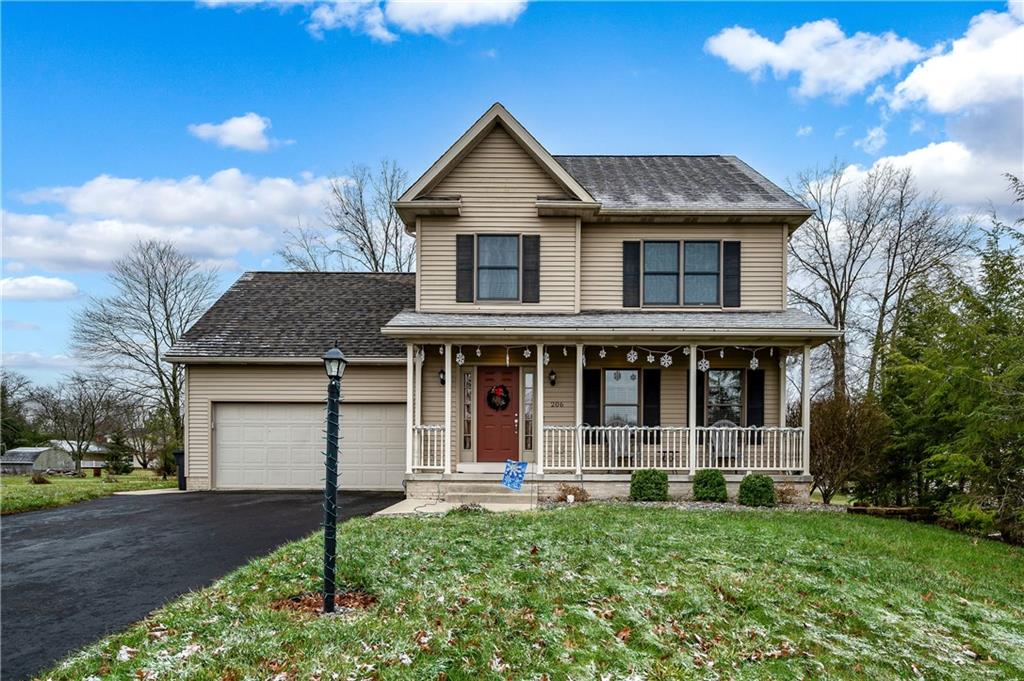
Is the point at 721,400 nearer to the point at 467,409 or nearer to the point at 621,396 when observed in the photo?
the point at 621,396

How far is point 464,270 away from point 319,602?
8915 millimetres

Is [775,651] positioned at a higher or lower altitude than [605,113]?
lower

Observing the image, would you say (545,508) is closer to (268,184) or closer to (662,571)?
(662,571)

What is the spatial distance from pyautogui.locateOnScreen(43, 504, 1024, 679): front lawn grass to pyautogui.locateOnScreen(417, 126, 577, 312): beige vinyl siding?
6414 mm

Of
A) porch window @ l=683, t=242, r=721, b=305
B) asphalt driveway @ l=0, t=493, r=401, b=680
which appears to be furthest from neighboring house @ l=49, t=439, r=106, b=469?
porch window @ l=683, t=242, r=721, b=305

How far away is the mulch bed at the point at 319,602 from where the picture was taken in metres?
5.00

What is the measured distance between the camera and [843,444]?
41.3 ft

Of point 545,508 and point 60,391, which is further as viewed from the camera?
point 60,391

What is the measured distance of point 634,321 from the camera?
1241cm

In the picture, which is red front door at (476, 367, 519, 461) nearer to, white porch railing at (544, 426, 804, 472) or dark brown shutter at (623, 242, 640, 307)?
white porch railing at (544, 426, 804, 472)

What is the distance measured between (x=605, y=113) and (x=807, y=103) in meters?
5.95

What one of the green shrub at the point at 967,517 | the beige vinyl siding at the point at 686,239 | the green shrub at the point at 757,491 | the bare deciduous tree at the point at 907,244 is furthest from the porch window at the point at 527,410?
the bare deciduous tree at the point at 907,244

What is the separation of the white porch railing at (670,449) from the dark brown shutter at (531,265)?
3.06 metres

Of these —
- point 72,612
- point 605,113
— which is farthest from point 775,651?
point 605,113
